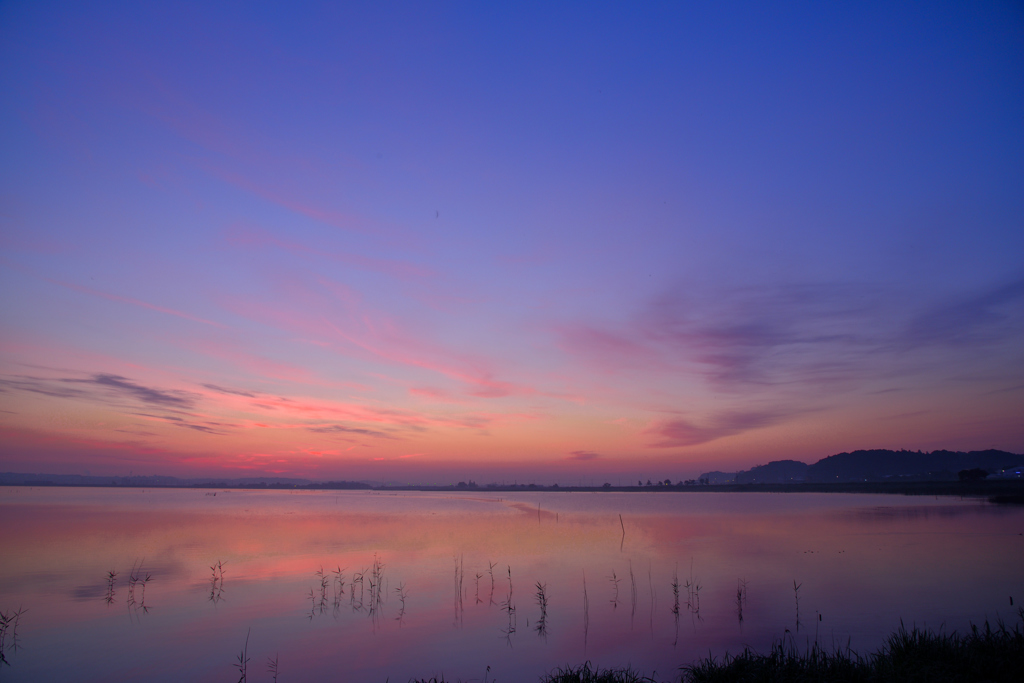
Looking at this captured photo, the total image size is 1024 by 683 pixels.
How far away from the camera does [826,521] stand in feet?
163

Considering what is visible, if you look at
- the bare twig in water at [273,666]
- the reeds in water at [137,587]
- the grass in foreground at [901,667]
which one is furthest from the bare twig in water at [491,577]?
the reeds in water at [137,587]

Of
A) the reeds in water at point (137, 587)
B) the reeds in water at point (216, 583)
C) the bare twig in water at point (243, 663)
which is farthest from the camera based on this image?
the reeds in water at point (216, 583)

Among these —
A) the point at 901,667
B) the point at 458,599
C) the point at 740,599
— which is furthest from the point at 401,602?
the point at 901,667

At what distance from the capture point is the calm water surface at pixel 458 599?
1409 centimetres

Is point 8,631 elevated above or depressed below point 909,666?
below

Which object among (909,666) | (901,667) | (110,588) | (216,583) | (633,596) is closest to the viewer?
(901,667)

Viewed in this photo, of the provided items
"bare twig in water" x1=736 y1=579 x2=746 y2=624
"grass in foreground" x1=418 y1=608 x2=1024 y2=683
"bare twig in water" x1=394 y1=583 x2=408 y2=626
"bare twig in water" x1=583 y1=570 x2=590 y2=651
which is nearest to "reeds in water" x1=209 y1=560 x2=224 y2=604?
"bare twig in water" x1=394 y1=583 x2=408 y2=626

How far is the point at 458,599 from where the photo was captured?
19906 millimetres

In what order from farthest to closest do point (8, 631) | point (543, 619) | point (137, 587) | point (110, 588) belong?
point (137, 587), point (110, 588), point (543, 619), point (8, 631)

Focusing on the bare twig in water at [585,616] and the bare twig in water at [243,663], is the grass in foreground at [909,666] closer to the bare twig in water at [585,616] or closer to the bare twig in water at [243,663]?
the bare twig in water at [585,616]

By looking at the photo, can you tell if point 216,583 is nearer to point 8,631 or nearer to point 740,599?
point 8,631

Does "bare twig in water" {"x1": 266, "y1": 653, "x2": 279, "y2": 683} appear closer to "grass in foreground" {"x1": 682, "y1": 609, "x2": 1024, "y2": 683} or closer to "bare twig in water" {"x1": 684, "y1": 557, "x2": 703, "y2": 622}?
"grass in foreground" {"x1": 682, "y1": 609, "x2": 1024, "y2": 683}

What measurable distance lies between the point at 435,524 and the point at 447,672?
3755 centimetres

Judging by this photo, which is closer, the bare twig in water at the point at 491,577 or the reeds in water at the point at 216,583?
the bare twig in water at the point at 491,577
